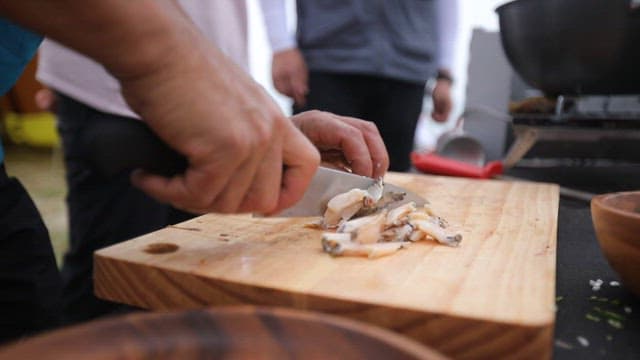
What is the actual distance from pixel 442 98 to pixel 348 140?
3.73ft

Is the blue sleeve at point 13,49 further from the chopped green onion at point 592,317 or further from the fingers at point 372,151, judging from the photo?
the chopped green onion at point 592,317

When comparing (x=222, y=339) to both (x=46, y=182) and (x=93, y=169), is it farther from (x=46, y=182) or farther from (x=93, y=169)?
(x=46, y=182)

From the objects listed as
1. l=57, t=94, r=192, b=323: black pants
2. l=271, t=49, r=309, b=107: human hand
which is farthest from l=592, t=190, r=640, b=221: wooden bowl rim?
l=271, t=49, r=309, b=107: human hand

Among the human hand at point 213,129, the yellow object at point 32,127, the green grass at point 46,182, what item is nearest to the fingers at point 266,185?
the human hand at point 213,129

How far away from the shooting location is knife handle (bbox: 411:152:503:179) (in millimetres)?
1523

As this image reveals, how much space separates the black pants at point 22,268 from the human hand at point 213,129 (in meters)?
0.35

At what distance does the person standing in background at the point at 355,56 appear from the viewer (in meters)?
1.50

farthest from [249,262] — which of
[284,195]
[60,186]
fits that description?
[60,186]

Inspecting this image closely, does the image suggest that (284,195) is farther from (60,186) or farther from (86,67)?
(60,186)

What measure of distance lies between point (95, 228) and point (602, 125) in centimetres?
141

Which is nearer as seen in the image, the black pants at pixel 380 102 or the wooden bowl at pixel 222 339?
the wooden bowl at pixel 222 339

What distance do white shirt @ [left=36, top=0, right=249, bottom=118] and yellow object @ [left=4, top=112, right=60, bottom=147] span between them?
497 centimetres

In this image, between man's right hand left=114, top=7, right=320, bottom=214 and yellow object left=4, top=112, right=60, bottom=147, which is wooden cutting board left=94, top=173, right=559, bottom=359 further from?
yellow object left=4, top=112, right=60, bottom=147

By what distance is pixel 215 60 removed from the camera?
506mm
